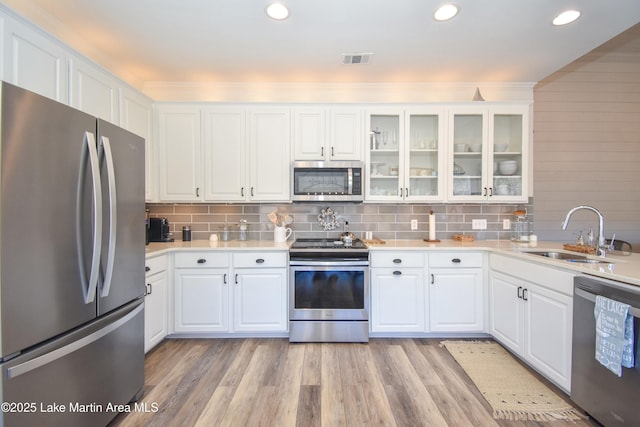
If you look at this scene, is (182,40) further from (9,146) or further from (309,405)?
(309,405)

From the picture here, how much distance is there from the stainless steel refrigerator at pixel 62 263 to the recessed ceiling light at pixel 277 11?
1324 mm

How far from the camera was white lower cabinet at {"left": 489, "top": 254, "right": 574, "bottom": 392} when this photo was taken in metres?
1.81

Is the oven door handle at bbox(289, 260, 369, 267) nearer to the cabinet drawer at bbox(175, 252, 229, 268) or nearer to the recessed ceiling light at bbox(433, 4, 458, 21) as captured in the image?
the cabinet drawer at bbox(175, 252, 229, 268)

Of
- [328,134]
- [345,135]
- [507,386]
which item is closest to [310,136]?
[328,134]

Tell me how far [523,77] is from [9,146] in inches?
165

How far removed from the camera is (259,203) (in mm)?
3201

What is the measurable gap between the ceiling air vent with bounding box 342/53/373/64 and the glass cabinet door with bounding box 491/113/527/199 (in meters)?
1.54

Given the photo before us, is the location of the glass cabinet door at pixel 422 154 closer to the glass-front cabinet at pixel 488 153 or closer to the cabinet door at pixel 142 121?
the glass-front cabinet at pixel 488 153

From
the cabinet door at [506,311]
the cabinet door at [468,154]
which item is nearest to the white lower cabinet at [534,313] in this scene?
the cabinet door at [506,311]

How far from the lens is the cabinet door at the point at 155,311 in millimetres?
2305

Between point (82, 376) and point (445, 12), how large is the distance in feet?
10.3

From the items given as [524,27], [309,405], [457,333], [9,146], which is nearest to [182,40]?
[9,146]

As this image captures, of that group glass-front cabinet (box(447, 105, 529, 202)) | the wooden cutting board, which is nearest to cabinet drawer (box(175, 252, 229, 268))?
the wooden cutting board

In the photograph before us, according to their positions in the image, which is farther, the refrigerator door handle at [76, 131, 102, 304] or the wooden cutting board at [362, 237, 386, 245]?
the wooden cutting board at [362, 237, 386, 245]
